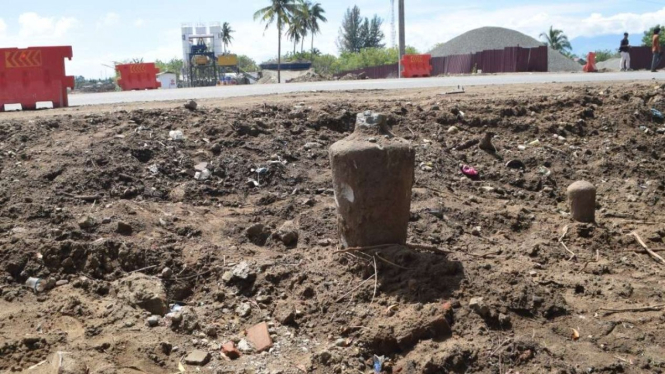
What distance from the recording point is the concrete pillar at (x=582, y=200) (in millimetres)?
5805

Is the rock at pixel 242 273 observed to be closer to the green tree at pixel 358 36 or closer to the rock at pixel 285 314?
the rock at pixel 285 314

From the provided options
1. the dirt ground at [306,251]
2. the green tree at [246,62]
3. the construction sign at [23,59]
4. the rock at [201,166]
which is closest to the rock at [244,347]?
the dirt ground at [306,251]

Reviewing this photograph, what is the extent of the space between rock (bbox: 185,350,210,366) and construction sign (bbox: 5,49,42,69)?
7734 millimetres

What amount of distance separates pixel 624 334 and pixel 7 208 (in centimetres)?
447

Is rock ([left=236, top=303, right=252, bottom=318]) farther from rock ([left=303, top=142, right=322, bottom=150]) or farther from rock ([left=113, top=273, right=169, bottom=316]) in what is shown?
rock ([left=303, top=142, right=322, bottom=150])

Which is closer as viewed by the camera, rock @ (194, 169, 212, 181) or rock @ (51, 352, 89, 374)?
rock @ (51, 352, 89, 374)

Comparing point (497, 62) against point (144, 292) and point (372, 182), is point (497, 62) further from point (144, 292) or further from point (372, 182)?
point (144, 292)

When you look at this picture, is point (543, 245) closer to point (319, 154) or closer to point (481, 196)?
point (481, 196)

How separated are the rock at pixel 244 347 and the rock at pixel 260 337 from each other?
3 cm

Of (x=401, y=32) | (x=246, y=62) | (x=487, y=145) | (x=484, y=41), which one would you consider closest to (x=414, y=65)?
(x=401, y=32)

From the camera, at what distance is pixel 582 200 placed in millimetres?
5887

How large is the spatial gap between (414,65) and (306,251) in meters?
20.0

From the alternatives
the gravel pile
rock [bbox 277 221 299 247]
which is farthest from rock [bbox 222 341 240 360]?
the gravel pile

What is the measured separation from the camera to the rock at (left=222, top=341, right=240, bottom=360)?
3.93m
